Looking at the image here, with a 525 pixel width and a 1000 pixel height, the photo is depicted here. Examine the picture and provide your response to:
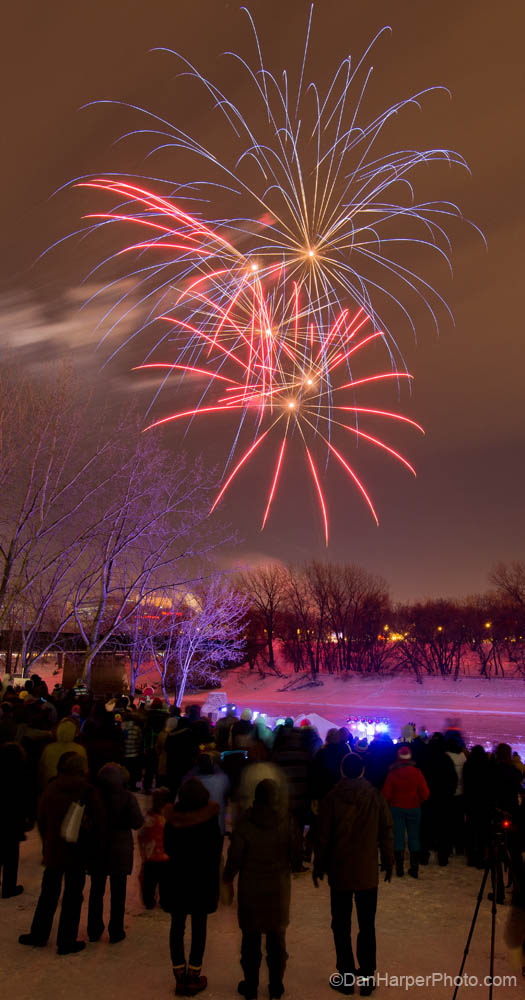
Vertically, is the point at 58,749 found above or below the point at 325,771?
above

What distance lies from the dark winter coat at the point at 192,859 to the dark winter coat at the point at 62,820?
2.88ft

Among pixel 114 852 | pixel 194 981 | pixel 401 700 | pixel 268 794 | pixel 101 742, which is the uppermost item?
pixel 268 794

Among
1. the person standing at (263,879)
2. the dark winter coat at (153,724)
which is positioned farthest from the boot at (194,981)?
the dark winter coat at (153,724)

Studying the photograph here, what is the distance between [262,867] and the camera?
4473mm

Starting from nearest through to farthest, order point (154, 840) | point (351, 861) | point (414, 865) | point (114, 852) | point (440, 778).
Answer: point (351, 861), point (114, 852), point (154, 840), point (414, 865), point (440, 778)

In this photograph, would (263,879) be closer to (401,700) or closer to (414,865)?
(414,865)

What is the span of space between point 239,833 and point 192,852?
0.37 m

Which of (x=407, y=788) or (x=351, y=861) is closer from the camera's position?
(x=351, y=861)

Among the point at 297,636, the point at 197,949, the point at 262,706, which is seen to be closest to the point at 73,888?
the point at 197,949

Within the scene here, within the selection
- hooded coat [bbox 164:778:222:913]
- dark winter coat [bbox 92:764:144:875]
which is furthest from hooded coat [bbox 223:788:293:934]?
dark winter coat [bbox 92:764:144:875]

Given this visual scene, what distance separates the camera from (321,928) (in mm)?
5957

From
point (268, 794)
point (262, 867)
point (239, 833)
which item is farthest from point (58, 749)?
point (268, 794)

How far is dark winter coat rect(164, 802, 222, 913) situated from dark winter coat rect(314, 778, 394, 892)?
2.58ft

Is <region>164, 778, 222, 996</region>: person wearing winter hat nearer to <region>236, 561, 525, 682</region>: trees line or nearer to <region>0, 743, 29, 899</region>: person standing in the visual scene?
<region>0, 743, 29, 899</region>: person standing
